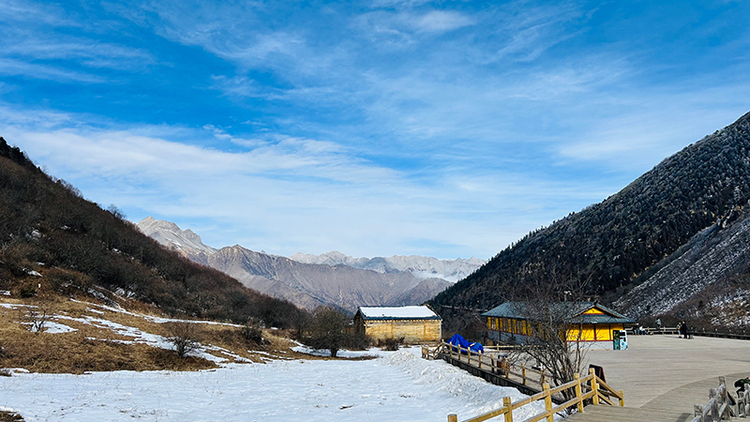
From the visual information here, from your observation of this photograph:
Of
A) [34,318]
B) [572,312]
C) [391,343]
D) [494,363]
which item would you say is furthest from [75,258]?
[572,312]

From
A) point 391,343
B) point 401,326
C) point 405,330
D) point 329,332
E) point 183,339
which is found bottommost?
point 391,343

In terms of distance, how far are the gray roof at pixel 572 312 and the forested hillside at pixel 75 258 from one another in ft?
92.5

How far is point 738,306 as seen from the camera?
53.9m

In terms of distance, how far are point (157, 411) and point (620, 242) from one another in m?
137

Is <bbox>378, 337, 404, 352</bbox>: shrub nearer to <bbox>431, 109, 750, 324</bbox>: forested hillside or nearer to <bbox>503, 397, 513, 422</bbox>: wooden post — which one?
<bbox>431, 109, 750, 324</bbox>: forested hillside

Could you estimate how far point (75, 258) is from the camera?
37.1 meters

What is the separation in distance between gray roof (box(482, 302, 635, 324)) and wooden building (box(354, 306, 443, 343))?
9.52 m

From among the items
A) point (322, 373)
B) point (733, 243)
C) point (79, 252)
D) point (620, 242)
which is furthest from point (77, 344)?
point (620, 242)

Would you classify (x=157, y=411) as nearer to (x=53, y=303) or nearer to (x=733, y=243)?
(x=53, y=303)

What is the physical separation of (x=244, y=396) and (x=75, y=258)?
26.8 metres

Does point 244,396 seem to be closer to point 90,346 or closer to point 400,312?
point 90,346

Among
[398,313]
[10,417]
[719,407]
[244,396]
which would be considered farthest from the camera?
[398,313]

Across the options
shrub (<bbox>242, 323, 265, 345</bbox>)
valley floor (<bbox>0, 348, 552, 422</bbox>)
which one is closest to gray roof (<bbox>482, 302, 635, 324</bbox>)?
valley floor (<bbox>0, 348, 552, 422</bbox>)

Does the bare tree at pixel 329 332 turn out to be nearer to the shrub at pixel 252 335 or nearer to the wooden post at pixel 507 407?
the shrub at pixel 252 335
